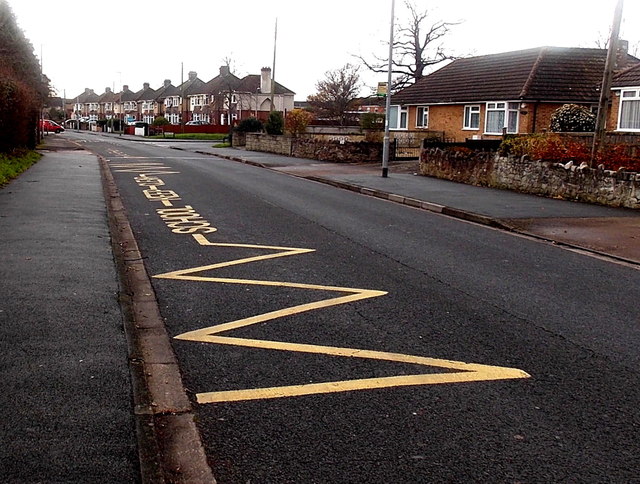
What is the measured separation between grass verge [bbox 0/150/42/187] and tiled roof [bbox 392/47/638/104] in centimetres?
2284

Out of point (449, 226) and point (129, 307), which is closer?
point (129, 307)

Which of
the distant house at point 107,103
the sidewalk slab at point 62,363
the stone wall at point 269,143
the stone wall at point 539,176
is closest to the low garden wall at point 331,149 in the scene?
the stone wall at point 269,143

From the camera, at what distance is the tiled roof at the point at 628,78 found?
91.7 ft

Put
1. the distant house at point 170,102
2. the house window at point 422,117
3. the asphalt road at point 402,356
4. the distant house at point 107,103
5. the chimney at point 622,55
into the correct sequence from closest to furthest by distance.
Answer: the asphalt road at point 402,356 → the chimney at point 622,55 → the house window at point 422,117 → the distant house at point 170,102 → the distant house at point 107,103

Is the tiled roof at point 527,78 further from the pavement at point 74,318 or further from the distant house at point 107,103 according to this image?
the distant house at point 107,103

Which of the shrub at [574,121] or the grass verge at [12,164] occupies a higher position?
the shrub at [574,121]

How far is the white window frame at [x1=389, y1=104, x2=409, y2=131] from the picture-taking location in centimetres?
4378

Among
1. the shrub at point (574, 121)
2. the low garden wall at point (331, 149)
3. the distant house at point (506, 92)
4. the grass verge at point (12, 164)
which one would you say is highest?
the distant house at point (506, 92)

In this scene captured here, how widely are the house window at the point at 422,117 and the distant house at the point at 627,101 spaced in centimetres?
1360

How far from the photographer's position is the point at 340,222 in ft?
43.1

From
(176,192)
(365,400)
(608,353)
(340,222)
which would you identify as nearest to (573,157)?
(340,222)

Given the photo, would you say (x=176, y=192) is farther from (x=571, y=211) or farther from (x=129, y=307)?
(x=129, y=307)

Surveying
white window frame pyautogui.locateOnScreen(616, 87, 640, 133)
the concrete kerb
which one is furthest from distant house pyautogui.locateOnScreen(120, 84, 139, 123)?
the concrete kerb

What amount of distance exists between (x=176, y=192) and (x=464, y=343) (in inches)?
531
